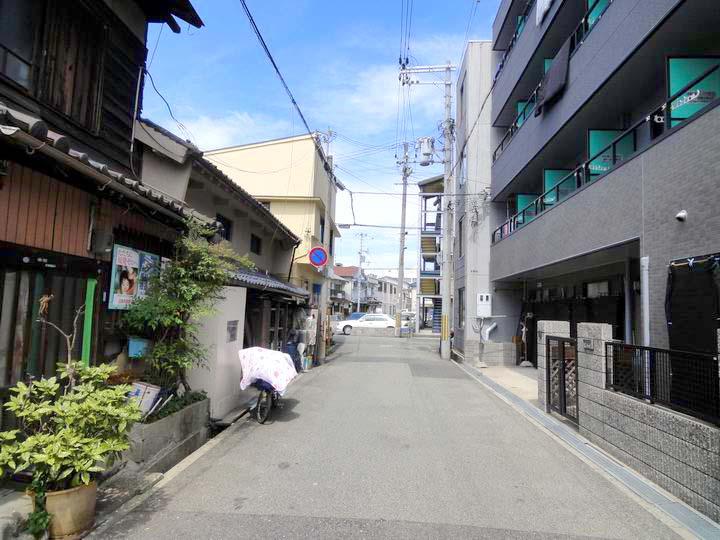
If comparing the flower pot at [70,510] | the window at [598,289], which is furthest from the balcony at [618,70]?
the flower pot at [70,510]

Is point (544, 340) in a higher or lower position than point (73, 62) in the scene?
lower

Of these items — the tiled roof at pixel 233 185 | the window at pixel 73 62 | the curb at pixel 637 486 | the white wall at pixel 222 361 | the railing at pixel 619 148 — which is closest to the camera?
the curb at pixel 637 486

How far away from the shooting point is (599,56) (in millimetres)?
9133

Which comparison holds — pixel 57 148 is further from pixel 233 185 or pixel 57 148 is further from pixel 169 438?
pixel 233 185

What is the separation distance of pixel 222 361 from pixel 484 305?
12207mm

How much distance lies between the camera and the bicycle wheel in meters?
7.73

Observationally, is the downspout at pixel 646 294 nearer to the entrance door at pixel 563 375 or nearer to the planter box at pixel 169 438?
the entrance door at pixel 563 375

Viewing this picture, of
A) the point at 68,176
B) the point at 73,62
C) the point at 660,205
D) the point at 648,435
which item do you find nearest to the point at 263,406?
the point at 68,176

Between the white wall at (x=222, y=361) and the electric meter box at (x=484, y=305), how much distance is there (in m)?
11.2

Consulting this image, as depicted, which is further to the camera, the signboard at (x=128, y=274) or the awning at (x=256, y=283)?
the awning at (x=256, y=283)

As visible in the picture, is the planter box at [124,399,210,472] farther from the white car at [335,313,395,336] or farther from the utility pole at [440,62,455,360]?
the white car at [335,313,395,336]

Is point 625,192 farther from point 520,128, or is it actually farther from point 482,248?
point 482,248

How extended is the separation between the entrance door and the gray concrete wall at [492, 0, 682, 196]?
16.2 ft

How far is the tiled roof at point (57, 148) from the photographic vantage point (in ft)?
11.5
